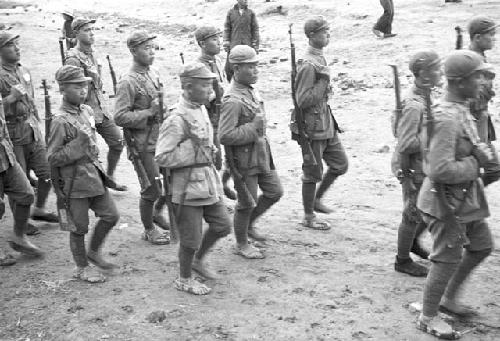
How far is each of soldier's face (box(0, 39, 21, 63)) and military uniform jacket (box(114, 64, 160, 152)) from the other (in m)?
1.24

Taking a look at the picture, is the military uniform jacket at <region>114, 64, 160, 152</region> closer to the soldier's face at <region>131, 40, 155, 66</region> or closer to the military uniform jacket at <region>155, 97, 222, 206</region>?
the soldier's face at <region>131, 40, 155, 66</region>

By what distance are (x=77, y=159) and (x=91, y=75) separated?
2733 mm

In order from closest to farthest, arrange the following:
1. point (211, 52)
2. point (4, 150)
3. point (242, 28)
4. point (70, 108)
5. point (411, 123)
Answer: point (411, 123), point (70, 108), point (4, 150), point (211, 52), point (242, 28)

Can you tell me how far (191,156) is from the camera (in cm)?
574

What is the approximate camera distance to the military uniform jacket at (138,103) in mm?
7059

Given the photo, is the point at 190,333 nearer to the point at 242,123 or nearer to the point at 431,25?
the point at 242,123

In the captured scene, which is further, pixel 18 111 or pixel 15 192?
pixel 18 111

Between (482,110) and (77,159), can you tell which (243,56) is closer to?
(77,159)

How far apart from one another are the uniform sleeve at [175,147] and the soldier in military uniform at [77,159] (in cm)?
78

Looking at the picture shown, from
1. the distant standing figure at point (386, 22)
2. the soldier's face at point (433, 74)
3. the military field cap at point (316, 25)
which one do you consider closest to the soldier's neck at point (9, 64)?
the military field cap at point (316, 25)

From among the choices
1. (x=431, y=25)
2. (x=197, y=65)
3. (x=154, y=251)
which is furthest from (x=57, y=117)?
(x=431, y=25)

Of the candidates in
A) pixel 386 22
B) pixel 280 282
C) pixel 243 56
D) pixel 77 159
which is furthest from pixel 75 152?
pixel 386 22

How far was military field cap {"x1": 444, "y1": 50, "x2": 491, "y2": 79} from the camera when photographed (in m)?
4.89

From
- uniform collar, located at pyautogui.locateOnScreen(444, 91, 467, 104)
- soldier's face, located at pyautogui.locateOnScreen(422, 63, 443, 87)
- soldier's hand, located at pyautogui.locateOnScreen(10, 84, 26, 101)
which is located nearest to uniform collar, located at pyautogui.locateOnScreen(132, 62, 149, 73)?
soldier's hand, located at pyautogui.locateOnScreen(10, 84, 26, 101)
